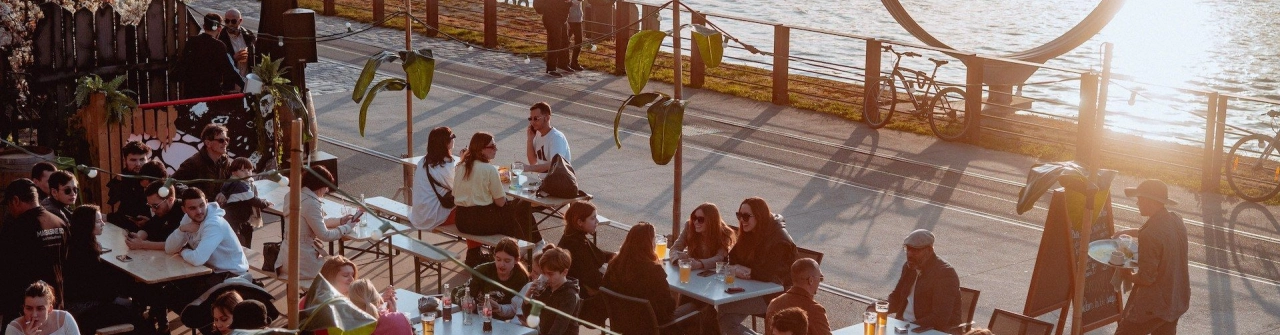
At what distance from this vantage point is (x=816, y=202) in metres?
14.3

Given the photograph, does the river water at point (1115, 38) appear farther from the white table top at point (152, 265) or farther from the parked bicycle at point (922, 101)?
the white table top at point (152, 265)

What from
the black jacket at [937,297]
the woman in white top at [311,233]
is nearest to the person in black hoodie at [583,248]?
the woman in white top at [311,233]

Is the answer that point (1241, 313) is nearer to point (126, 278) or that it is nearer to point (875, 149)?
point (875, 149)

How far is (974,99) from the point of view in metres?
17.2

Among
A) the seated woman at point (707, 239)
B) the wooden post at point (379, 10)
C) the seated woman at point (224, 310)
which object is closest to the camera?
the seated woman at point (224, 310)

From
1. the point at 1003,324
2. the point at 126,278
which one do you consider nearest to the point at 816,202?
the point at 1003,324

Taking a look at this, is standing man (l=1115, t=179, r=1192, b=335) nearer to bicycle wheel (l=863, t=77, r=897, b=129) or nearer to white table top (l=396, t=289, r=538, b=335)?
white table top (l=396, t=289, r=538, b=335)

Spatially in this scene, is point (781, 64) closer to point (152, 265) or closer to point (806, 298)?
point (806, 298)

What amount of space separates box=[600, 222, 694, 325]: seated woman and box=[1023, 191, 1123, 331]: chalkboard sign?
108 inches

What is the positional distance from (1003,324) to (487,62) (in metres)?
15.4

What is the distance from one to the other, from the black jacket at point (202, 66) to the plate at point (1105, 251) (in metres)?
9.07

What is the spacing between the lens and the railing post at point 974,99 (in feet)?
56.4

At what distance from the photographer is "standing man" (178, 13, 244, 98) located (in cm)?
1409

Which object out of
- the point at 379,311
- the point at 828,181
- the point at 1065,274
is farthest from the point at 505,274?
the point at 828,181
